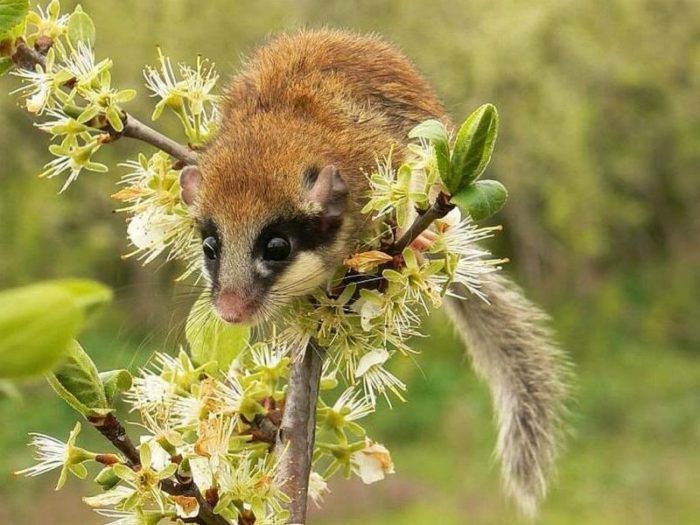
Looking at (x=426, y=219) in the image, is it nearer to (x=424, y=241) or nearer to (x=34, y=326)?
(x=424, y=241)

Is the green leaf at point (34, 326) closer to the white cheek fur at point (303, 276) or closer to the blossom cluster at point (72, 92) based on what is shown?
the blossom cluster at point (72, 92)

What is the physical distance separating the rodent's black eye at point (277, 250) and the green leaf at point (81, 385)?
0.69 m

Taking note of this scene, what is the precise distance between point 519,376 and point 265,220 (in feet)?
2.34

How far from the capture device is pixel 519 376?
2041mm

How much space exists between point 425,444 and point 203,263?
28.1 ft

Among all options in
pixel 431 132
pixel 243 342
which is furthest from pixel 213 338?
pixel 431 132

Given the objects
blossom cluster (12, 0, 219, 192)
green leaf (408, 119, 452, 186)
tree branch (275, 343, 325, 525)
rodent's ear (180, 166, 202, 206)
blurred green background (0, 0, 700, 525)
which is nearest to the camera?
green leaf (408, 119, 452, 186)

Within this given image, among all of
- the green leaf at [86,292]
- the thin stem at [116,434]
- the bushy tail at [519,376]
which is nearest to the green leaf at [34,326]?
the green leaf at [86,292]

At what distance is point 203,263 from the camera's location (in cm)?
157

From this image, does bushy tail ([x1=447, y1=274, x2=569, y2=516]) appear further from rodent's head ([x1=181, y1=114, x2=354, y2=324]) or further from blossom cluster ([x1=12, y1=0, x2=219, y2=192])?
blossom cluster ([x1=12, y1=0, x2=219, y2=192])

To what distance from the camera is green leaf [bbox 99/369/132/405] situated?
90cm

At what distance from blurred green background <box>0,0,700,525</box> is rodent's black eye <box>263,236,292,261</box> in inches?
193

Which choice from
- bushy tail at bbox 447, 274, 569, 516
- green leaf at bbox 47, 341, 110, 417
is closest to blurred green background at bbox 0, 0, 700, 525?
bushy tail at bbox 447, 274, 569, 516

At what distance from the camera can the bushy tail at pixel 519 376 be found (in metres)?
1.89
